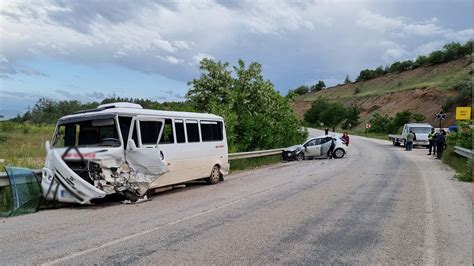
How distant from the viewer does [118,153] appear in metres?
10.1

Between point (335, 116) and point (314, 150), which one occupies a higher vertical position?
point (335, 116)

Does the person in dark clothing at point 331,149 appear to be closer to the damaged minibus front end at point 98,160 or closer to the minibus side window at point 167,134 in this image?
the minibus side window at point 167,134

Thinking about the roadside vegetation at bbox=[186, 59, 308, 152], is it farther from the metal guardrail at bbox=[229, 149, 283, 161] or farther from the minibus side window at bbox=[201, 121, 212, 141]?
the minibus side window at bbox=[201, 121, 212, 141]

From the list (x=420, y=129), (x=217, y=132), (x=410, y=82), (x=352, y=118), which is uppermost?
(x=410, y=82)

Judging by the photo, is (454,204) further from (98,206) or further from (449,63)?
(449,63)

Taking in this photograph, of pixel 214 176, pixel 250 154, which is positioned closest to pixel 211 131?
→ pixel 214 176

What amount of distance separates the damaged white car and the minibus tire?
3.93 feet

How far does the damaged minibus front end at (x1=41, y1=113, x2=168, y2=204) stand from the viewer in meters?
9.51

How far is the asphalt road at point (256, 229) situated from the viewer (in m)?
5.82

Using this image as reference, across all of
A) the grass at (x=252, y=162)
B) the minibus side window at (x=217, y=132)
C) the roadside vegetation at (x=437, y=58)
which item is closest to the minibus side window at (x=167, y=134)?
the minibus side window at (x=217, y=132)

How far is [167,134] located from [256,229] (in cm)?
526

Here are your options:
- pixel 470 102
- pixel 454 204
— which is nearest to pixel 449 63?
pixel 470 102

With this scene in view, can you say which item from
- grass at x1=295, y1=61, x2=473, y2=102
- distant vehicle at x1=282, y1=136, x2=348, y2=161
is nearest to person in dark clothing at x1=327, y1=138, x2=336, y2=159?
distant vehicle at x1=282, y1=136, x2=348, y2=161

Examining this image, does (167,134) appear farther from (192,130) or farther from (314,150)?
(314,150)
